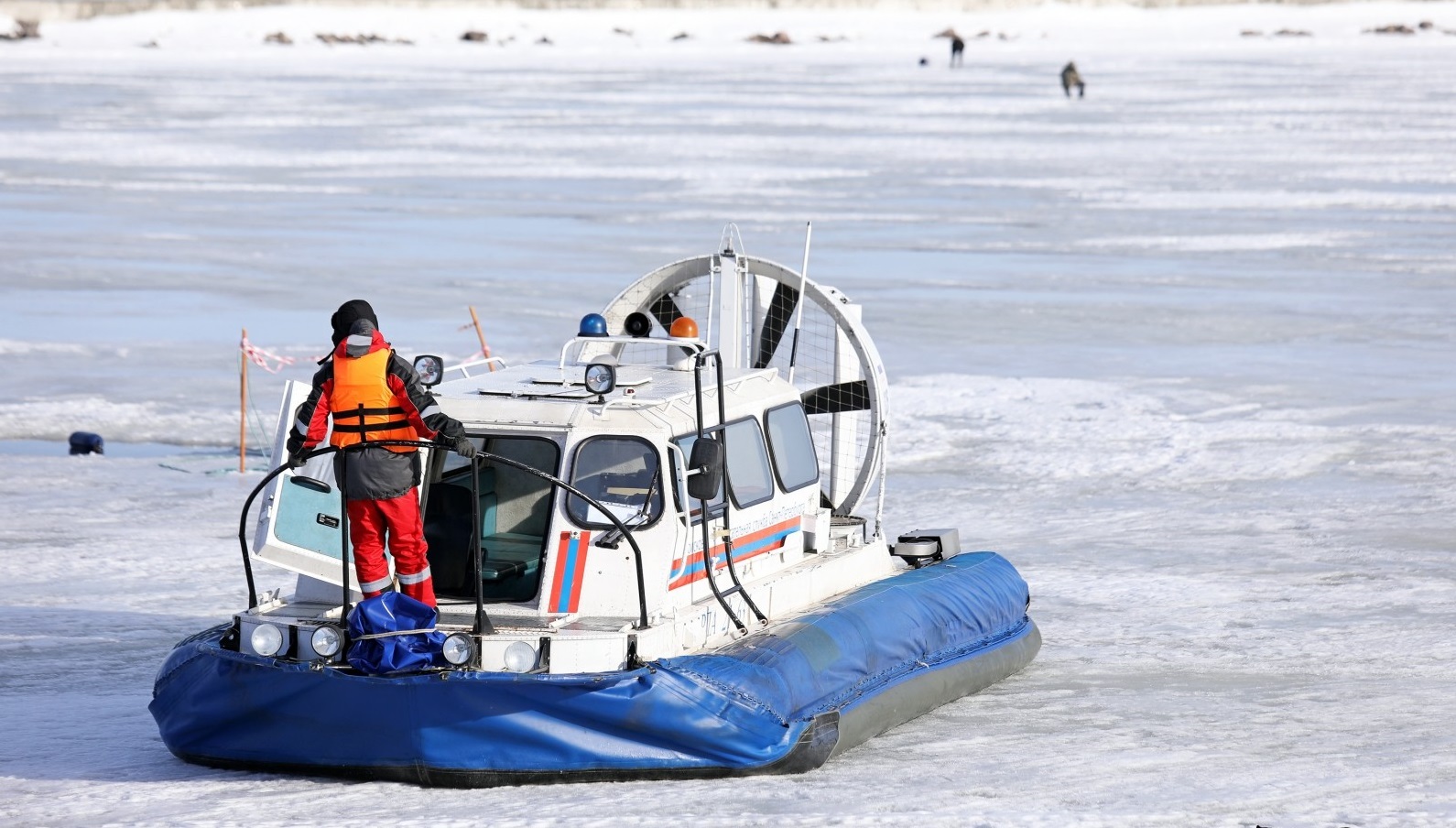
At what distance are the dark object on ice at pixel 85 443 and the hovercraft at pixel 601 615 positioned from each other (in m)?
4.54

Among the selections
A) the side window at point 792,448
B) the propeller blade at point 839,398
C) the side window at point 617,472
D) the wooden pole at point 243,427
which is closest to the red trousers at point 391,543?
the side window at point 617,472

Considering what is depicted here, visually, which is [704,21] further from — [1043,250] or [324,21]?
[1043,250]

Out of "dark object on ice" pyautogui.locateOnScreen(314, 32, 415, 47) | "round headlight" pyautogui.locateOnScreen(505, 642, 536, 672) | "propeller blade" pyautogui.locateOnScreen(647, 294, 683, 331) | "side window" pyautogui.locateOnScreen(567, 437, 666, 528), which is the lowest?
"round headlight" pyautogui.locateOnScreen(505, 642, 536, 672)

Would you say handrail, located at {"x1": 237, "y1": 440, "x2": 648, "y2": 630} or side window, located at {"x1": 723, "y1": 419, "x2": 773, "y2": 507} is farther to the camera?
side window, located at {"x1": 723, "y1": 419, "x2": 773, "y2": 507}

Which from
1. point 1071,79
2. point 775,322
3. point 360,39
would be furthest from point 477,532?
point 360,39

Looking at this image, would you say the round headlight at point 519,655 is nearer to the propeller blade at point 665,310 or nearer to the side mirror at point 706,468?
the side mirror at point 706,468

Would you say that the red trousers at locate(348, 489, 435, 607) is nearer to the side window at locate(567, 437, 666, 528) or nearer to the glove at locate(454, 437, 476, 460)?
the glove at locate(454, 437, 476, 460)

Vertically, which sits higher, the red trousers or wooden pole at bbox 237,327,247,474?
the red trousers

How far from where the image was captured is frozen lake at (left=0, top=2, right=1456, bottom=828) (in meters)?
6.02

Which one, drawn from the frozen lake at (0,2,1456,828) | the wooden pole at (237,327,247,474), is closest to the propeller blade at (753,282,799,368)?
the frozen lake at (0,2,1456,828)

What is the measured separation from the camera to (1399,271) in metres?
17.2

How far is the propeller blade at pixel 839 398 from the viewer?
7.73 m

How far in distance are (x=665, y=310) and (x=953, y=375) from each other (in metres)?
5.11

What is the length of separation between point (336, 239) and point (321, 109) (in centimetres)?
1759
